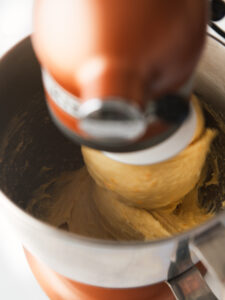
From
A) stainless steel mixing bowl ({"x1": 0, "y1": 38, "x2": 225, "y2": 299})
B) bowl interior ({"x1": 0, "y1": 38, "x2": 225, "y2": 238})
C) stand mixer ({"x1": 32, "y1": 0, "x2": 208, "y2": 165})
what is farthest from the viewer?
bowl interior ({"x1": 0, "y1": 38, "x2": 225, "y2": 238})

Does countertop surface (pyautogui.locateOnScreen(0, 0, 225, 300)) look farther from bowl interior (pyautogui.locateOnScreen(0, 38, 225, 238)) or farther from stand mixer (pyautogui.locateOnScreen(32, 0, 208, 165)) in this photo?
stand mixer (pyautogui.locateOnScreen(32, 0, 208, 165))

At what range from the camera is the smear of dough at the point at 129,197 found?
442mm

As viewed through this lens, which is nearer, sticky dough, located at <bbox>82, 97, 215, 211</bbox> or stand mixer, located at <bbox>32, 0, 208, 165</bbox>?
stand mixer, located at <bbox>32, 0, 208, 165</bbox>

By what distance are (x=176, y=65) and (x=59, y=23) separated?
0.07m

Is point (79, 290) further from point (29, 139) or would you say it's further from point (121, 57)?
point (121, 57)

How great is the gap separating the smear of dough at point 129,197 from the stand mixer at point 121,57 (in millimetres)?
166

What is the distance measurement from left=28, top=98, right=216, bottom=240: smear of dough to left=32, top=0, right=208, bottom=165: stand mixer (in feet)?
0.54

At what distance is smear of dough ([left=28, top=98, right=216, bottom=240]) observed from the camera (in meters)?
0.44

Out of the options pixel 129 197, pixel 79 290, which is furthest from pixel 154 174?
pixel 79 290

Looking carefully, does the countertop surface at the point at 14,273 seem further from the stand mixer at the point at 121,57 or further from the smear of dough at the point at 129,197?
the stand mixer at the point at 121,57

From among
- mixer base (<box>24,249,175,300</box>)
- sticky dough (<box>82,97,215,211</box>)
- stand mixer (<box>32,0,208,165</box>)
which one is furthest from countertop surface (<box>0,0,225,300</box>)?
stand mixer (<box>32,0,208,165</box>)

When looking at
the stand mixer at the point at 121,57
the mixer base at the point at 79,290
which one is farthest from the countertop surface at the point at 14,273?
the stand mixer at the point at 121,57

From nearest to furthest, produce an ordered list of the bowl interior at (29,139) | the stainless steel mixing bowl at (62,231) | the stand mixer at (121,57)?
1. the stand mixer at (121,57)
2. the stainless steel mixing bowl at (62,231)
3. the bowl interior at (29,139)

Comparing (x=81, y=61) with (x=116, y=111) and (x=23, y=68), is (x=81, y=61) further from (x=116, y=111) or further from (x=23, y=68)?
(x=23, y=68)
